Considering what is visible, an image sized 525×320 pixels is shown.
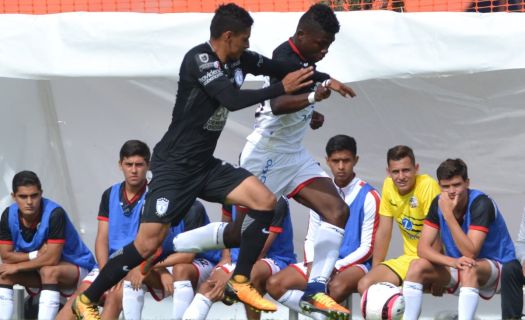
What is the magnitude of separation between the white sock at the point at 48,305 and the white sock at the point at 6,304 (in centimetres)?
22

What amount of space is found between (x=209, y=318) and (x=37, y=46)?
2653 mm

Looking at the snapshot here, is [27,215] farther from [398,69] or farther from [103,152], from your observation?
[398,69]

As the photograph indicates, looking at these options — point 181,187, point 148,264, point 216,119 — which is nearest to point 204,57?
point 216,119

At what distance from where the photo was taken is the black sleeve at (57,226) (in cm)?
905

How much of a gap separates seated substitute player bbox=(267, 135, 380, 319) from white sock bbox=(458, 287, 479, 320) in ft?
2.92

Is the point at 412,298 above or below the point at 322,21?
below

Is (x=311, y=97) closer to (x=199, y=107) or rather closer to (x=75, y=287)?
(x=199, y=107)

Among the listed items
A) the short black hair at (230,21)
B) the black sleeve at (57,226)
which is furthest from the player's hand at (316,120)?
the black sleeve at (57,226)

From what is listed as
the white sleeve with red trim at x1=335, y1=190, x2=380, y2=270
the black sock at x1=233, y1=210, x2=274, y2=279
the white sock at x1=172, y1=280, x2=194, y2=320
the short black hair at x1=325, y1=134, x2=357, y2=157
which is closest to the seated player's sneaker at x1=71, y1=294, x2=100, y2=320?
the black sock at x1=233, y1=210, x2=274, y2=279

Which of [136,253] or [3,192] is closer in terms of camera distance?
[136,253]

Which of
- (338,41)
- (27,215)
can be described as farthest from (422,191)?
(27,215)

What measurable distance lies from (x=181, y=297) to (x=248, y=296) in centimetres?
145

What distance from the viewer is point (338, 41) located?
9.05 m

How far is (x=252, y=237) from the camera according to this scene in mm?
7441
